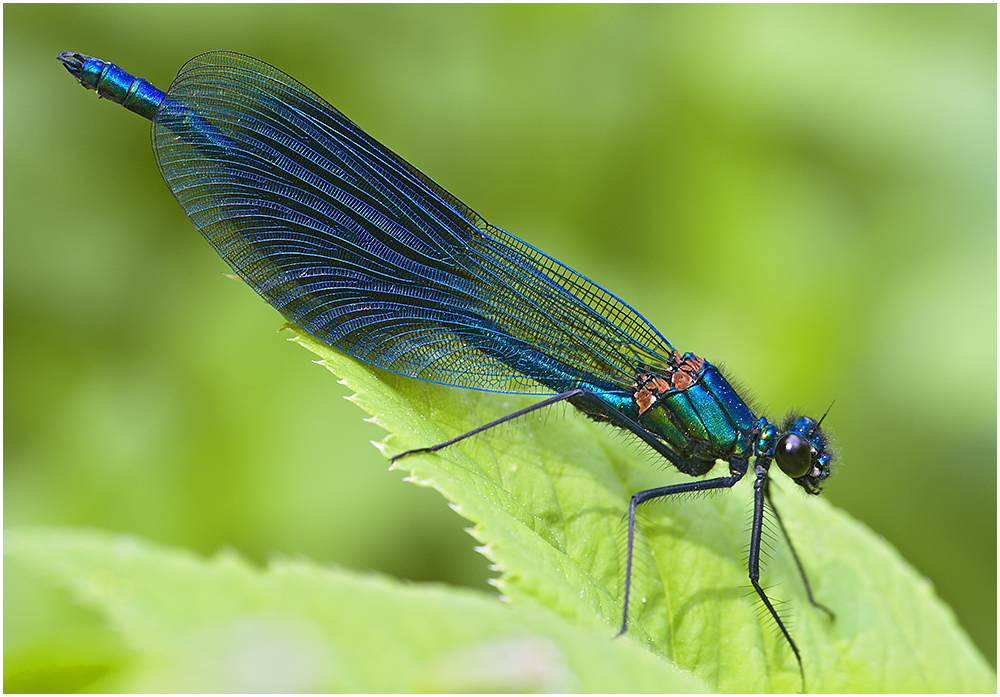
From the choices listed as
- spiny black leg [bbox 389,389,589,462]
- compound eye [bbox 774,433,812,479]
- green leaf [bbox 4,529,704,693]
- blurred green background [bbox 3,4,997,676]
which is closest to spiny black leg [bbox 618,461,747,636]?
compound eye [bbox 774,433,812,479]

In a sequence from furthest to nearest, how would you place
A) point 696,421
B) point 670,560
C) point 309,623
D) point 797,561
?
point 696,421
point 797,561
point 670,560
point 309,623

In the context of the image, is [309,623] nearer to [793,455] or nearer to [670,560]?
[670,560]

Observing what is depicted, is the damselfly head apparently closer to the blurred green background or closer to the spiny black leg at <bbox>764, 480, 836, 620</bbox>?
the spiny black leg at <bbox>764, 480, 836, 620</bbox>

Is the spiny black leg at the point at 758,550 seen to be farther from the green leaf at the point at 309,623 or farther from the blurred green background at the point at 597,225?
Result: the blurred green background at the point at 597,225

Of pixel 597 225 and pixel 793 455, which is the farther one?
pixel 597 225

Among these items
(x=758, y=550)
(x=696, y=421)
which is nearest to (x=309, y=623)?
(x=758, y=550)

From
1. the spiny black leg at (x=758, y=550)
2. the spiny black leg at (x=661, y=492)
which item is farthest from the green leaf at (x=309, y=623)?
the spiny black leg at (x=758, y=550)
